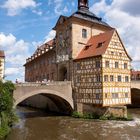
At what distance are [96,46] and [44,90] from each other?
27.0ft

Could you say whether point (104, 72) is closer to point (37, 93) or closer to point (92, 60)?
point (92, 60)

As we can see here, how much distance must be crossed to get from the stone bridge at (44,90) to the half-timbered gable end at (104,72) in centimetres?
115

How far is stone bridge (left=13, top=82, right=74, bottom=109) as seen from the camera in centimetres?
2667

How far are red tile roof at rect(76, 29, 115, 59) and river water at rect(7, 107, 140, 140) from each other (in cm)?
782

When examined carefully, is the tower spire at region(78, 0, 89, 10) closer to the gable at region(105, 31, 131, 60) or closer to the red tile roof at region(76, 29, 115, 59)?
the red tile roof at region(76, 29, 115, 59)

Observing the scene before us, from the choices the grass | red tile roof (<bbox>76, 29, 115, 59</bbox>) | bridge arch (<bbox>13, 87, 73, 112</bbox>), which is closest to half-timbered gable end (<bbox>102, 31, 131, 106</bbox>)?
red tile roof (<bbox>76, 29, 115, 59</bbox>)

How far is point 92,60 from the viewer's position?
29891 mm

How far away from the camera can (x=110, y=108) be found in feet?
92.7

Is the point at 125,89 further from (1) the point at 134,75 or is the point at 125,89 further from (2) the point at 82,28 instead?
(1) the point at 134,75

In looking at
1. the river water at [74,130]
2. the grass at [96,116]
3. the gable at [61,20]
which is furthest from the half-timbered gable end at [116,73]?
the gable at [61,20]

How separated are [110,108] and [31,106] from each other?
2082 centimetres

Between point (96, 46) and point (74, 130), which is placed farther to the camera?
point (96, 46)

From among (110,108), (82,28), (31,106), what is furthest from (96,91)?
(31,106)

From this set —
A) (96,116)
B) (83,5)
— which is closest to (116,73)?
(96,116)
